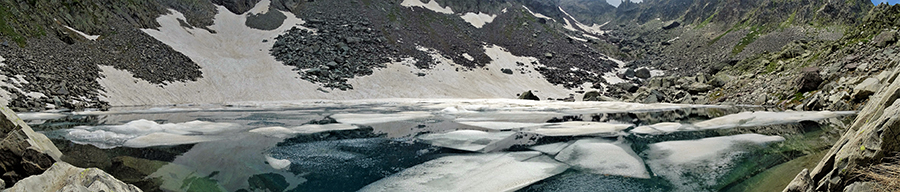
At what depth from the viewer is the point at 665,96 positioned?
117ft

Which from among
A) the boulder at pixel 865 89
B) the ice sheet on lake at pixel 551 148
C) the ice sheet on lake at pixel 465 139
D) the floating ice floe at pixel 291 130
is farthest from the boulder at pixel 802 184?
the boulder at pixel 865 89

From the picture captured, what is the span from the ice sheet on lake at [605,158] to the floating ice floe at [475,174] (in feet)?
1.63

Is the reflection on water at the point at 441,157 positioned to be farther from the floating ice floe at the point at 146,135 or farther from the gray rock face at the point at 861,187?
the gray rock face at the point at 861,187

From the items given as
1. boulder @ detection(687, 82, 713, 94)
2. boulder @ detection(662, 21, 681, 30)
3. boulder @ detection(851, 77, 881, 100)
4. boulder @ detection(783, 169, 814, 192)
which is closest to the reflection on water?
boulder @ detection(783, 169, 814, 192)

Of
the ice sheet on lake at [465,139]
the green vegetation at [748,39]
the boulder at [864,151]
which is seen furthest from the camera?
the green vegetation at [748,39]

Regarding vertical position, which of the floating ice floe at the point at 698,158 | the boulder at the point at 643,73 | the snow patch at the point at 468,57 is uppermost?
the snow patch at the point at 468,57

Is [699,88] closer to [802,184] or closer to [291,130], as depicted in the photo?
[802,184]

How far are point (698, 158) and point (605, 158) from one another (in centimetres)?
193

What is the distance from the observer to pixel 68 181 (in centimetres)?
416

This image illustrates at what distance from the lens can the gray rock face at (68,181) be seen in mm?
3737

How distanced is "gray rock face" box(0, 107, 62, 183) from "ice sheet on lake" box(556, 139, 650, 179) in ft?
29.4

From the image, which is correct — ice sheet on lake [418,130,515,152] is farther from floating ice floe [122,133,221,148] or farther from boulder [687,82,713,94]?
boulder [687,82,713,94]

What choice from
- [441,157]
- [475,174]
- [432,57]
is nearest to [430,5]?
[432,57]

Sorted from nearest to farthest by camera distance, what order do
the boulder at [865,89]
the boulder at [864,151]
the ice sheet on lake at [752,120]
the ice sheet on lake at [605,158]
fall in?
the boulder at [864,151] < the ice sheet on lake at [605,158] < the ice sheet on lake at [752,120] < the boulder at [865,89]
